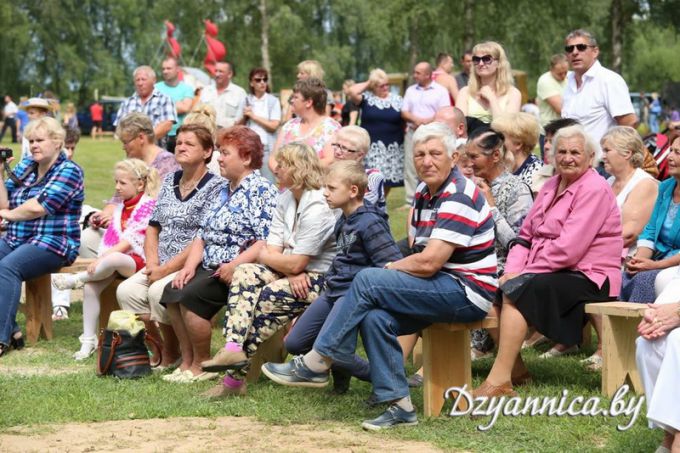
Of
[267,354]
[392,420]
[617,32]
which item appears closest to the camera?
[392,420]

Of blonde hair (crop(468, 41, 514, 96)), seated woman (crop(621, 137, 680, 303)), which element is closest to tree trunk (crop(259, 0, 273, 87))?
blonde hair (crop(468, 41, 514, 96))

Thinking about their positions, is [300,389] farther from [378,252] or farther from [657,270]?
[657,270]

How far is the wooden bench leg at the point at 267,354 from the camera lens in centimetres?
642

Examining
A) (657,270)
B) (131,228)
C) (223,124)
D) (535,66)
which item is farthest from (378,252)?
(535,66)

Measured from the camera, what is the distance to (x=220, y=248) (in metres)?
6.55

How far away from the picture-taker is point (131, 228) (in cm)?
761

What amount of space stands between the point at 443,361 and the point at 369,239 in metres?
0.72

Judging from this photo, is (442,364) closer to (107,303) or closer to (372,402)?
(372,402)

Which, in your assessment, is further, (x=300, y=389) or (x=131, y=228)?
(x=131, y=228)

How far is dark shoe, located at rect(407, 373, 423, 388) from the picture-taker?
6.14 m

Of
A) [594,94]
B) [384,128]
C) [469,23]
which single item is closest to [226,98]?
[384,128]

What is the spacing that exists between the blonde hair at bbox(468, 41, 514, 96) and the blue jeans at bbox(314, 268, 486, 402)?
3.62 m

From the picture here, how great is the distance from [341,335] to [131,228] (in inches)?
109

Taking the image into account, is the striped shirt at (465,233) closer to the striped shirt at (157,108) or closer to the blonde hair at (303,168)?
the blonde hair at (303,168)
